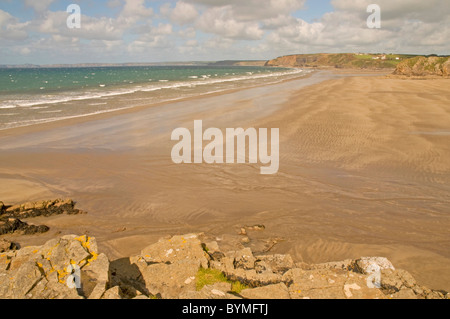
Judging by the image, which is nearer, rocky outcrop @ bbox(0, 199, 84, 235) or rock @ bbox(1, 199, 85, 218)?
rocky outcrop @ bbox(0, 199, 84, 235)

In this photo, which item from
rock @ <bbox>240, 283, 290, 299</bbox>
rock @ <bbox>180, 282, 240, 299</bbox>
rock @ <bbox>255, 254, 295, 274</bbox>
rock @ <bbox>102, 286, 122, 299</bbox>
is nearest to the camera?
rock @ <bbox>102, 286, 122, 299</bbox>

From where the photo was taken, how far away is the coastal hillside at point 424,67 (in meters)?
73.2

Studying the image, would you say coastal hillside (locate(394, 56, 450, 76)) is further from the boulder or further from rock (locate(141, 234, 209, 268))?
the boulder

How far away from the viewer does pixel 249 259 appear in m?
5.64

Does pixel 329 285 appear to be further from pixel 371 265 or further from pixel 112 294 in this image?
pixel 112 294

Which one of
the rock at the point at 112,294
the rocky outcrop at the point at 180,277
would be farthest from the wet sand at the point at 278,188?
the rock at the point at 112,294

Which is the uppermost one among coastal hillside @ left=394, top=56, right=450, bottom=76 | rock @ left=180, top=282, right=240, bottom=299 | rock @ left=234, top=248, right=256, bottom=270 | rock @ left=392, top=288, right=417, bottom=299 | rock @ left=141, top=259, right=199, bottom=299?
coastal hillside @ left=394, top=56, right=450, bottom=76

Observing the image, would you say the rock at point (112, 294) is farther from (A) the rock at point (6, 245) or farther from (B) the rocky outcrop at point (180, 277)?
(A) the rock at point (6, 245)

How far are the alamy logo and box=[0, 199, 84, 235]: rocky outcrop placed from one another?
4903 mm

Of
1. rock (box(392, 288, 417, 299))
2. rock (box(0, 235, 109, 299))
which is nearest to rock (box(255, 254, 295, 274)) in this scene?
rock (box(392, 288, 417, 299))

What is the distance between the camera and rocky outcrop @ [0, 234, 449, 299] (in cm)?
409

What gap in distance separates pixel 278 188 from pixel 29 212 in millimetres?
7386
